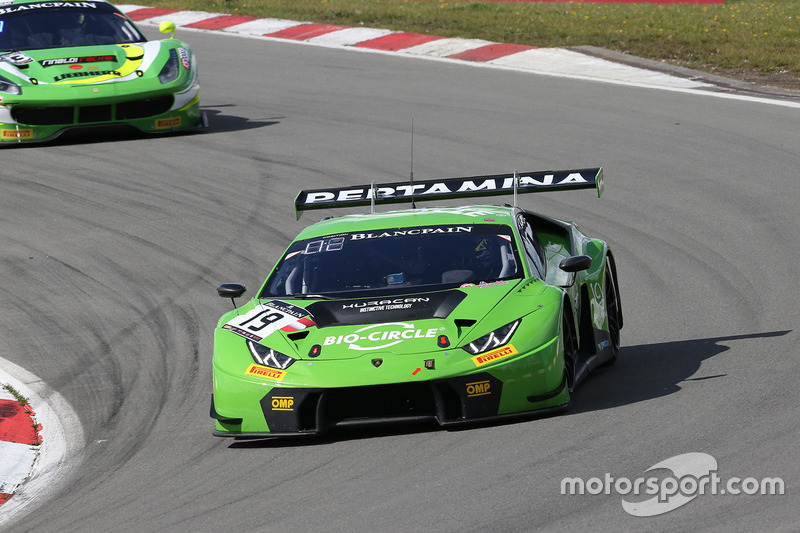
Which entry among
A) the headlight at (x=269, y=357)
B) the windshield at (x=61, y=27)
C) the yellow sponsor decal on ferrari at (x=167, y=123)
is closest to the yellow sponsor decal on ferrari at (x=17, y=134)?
the windshield at (x=61, y=27)

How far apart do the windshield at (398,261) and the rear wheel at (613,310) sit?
1001 millimetres

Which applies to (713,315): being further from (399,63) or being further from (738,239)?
(399,63)

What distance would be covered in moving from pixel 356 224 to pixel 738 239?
4191mm

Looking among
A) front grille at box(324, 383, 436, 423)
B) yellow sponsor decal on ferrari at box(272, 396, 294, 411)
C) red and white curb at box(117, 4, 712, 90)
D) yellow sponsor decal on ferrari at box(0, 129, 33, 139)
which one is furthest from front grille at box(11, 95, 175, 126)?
front grille at box(324, 383, 436, 423)

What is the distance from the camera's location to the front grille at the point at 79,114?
48.2 feet

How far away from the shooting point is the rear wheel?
805cm

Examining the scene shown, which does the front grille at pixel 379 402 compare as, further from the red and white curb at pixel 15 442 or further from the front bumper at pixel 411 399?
the red and white curb at pixel 15 442

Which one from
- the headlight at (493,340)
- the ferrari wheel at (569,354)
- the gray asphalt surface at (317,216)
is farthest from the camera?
the ferrari wheel at (569,354)

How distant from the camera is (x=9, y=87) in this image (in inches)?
567

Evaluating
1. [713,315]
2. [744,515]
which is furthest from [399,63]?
[744,515]

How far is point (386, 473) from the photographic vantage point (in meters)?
5.84

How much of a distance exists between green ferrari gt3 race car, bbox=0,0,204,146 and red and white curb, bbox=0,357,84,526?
6638mm

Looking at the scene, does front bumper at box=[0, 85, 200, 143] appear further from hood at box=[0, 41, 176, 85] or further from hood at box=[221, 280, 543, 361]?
hood at box=[221, 280, 543, 361]

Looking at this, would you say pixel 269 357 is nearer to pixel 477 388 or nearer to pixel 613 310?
pixel 477 388
